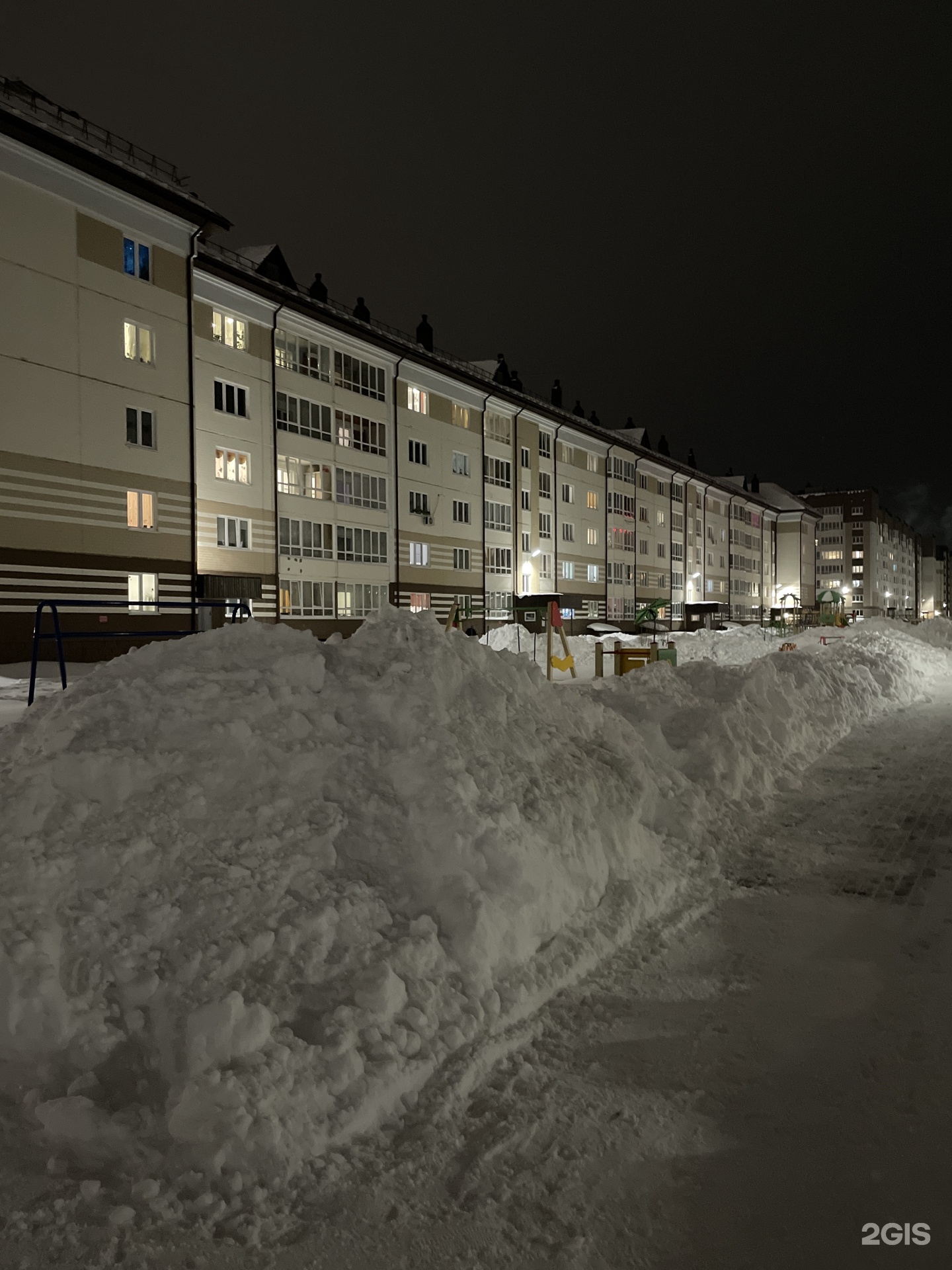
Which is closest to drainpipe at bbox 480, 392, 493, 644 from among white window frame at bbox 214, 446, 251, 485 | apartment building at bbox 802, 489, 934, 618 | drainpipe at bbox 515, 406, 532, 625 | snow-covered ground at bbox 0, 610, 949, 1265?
drainpipe at bbox 515, 406, 532, 625

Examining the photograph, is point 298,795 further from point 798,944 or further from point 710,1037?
point 798,944

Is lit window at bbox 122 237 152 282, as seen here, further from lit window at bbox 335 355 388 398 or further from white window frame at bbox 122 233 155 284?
lit window at bbox 335 355 388 398

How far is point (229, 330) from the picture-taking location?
28.5m

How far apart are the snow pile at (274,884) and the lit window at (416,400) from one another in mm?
33653

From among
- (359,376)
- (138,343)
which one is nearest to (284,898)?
(138,343)

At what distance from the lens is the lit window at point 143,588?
24.1 metres

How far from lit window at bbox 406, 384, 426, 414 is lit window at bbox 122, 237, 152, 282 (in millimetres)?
15292

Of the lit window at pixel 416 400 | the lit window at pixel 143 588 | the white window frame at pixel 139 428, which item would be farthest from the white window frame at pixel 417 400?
the lit window at pixel 143 588

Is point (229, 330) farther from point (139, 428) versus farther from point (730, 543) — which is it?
point (730, 543)

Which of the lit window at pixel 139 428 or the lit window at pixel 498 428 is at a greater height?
the lit window at pixel 498 428

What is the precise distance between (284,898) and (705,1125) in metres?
2.19

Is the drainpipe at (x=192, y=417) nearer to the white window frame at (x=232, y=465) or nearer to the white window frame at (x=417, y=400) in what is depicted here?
the white window frame at (x=232, y=465)

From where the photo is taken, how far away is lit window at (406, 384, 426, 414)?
38.3m

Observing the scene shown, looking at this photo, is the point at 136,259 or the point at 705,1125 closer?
the point at 705,1125
